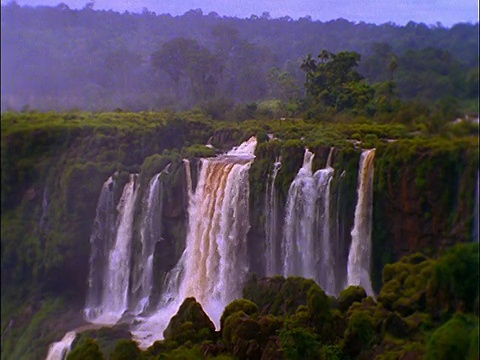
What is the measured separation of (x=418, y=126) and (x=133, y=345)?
89.7 inches

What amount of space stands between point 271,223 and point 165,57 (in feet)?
4.57

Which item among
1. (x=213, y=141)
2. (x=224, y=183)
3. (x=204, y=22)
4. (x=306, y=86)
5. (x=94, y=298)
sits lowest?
(x=94, y=298)

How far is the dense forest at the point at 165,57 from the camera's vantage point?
4.54 metres

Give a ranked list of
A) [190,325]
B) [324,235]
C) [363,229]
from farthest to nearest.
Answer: [324,235], [190,325], [363,229]

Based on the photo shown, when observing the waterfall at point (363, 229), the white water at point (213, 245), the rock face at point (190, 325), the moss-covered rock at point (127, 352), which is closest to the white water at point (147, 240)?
the white water at point (213, 245)

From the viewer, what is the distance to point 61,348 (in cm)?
509

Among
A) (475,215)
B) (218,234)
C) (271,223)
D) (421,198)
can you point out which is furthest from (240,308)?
(475,215)

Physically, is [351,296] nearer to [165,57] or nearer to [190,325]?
[190,325]

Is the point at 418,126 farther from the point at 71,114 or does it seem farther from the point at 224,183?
the point at 71,114

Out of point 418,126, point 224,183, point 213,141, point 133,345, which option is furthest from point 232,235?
point 418,126

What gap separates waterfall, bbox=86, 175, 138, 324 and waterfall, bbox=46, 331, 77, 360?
29 cm

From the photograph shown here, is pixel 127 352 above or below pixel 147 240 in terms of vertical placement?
below

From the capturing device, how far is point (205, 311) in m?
4.89

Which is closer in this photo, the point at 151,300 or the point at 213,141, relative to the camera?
the point at 213,141
